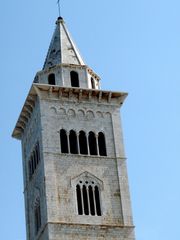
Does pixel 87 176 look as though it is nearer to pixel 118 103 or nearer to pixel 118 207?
pixel 118 207

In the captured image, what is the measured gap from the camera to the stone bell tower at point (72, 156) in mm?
39781

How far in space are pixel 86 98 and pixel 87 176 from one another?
5.22 m

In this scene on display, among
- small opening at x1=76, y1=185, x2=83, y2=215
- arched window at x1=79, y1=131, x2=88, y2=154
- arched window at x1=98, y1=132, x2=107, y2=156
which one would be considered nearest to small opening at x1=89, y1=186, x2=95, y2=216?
small opening at x1=76, y1=185, x2=83, y2=215

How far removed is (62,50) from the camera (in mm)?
45875

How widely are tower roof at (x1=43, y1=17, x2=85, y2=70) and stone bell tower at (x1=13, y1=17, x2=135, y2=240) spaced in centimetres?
7

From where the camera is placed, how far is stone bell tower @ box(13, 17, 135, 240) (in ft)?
131

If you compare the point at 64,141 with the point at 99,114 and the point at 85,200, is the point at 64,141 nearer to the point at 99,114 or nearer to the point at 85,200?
the point at 99,114

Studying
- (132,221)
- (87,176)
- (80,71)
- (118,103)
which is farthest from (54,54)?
(132,221)

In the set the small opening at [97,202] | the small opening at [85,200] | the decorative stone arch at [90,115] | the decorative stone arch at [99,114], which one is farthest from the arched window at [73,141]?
the small opening at [97,202]

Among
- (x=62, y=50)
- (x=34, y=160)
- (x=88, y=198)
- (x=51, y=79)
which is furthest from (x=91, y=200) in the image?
(x=62, y=50)

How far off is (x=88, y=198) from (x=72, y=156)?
2657 mm

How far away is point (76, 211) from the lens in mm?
39875

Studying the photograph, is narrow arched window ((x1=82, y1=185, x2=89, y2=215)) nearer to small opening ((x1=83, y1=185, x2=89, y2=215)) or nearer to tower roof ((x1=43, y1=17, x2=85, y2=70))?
small opening ((x1=83, y1=185, x2=89, y2=215))

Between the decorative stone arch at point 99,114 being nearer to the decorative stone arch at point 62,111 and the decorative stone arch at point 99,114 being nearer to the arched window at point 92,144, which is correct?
the arched window at point 92,144
